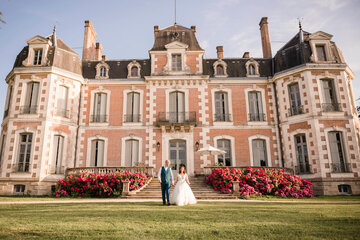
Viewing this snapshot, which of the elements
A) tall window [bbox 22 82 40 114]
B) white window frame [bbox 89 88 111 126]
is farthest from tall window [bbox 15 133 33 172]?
white window frame [bbox 89 88 111 126]

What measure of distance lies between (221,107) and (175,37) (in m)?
6.20

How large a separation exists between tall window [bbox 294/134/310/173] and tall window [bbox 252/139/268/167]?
1872 mm

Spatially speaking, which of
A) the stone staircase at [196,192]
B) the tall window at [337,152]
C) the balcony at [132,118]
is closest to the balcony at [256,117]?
the tall window at [337,152]

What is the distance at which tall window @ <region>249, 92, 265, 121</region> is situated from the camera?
16.9 meters

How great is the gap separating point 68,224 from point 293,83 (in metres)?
15.4

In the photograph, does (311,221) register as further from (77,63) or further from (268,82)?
(77,63)

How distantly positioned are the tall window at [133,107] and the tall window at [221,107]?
5203 mm

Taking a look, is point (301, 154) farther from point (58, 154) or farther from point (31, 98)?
point (31, 98)

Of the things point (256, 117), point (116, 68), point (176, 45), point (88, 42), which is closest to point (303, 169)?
point (256, 117)

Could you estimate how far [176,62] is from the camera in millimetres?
17641

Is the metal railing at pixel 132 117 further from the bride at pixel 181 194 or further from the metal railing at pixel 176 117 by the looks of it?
the bride at pixel 181 194

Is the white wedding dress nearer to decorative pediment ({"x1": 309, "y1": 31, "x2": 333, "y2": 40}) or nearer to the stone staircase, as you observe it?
the stone staircase

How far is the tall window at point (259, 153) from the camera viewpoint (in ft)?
52.7

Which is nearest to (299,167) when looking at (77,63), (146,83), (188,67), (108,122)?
(188,67)
